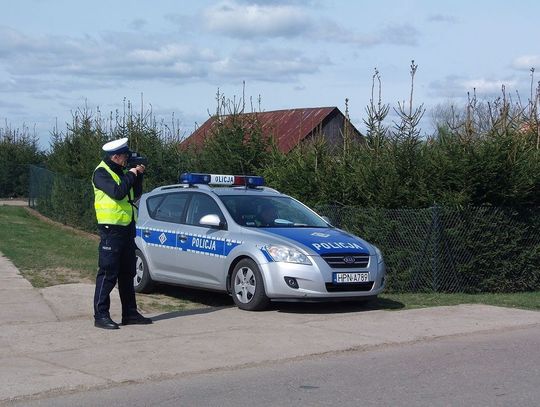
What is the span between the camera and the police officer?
30.9ft

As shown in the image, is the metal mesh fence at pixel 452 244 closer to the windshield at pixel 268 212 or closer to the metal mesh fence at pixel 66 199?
the windshield at pixel 268 212

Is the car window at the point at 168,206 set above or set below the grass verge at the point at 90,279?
above

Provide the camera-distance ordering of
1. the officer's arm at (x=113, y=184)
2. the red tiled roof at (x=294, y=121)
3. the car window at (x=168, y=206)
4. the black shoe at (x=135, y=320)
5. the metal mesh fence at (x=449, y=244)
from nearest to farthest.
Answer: the officer's arm at (x=113, y=184), the black shoe at (x=135, y=320), the car window at (x=168, y=206), the metal mesh fence at (x=449, y=244), the red tiled roof at (x=294, y=121)

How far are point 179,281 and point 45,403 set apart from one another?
17.3 ft

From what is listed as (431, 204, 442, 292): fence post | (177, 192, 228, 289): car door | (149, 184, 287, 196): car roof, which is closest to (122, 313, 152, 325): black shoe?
(177, 192, 228, 289): car door

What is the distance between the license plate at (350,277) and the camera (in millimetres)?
10540

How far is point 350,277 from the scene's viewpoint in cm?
1065

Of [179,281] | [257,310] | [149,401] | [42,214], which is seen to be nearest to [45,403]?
[149,401]

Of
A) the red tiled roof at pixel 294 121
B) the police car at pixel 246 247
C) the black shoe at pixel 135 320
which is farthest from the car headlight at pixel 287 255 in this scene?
the red tiled roof at pixel 294 121

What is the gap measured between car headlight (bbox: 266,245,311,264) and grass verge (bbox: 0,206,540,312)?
99 cm

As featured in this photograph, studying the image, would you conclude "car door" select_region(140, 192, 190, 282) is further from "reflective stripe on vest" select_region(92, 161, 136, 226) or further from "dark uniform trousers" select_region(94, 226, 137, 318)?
"reflective stripe on vest" select_region(92, 161, 136, 226)

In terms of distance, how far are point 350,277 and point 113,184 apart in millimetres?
3185

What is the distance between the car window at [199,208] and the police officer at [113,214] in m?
2.15

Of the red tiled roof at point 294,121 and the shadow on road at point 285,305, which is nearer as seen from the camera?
the shadow on road at point 285,305
